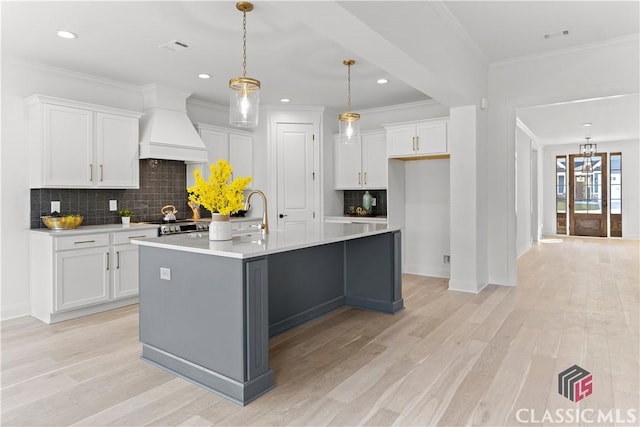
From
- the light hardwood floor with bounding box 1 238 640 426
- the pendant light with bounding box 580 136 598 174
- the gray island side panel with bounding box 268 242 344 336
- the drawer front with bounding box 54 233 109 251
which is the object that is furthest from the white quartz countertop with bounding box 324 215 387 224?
the pendant light with bounding box 580 136 598 174

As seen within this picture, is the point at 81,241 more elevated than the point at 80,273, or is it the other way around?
the point at 81,241

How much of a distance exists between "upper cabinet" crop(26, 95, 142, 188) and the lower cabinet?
646mm

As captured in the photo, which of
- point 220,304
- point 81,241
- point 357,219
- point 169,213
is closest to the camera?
point 220,304

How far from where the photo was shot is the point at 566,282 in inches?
211

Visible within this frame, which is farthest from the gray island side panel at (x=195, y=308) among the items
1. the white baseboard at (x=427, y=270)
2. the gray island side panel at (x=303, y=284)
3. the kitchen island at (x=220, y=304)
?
the white baseboard at (x=427, y=270)

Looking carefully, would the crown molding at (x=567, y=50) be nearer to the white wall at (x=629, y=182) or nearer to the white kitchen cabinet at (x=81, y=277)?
the white kitchen cabinet at (x=81, y=277)

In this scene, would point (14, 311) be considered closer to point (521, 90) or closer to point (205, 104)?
point (205, 104)

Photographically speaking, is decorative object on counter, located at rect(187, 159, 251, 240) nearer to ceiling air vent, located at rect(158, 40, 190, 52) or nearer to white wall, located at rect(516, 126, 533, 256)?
ceiling air vent, located at rect(158, 40, 190, 52)

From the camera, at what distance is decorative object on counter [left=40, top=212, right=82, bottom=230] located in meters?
4.05

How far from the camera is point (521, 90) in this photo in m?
4.86

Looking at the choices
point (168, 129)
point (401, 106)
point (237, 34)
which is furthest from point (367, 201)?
point (237, 34)

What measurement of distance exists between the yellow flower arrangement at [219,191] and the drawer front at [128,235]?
2.06 meters

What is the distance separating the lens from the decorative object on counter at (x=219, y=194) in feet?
8.91

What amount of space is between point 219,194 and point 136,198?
9.50ft
